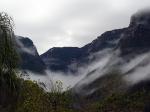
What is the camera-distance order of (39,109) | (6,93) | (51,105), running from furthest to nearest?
(51,105)
(39,109)
(6,93)

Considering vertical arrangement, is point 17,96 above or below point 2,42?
below

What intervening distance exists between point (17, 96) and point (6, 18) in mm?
4479

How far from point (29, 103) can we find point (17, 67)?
77897 millimetres

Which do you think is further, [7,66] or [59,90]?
[59,90]

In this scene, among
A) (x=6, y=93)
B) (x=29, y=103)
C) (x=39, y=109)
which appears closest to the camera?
(x=6, y=93)

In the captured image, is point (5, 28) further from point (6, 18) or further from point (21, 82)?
point (21, 82)

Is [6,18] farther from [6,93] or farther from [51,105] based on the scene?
[51,105]

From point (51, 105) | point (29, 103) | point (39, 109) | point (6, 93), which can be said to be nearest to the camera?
point (6, 93)

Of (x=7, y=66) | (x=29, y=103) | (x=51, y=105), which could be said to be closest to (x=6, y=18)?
(x=7, y=66)

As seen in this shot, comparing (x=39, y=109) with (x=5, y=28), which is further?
(x=39, y=109)

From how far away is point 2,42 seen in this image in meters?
28.7

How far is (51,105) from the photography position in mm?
136500

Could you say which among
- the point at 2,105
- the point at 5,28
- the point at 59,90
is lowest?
the point at 2,105

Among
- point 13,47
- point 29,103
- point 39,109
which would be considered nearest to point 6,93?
point 13,47
